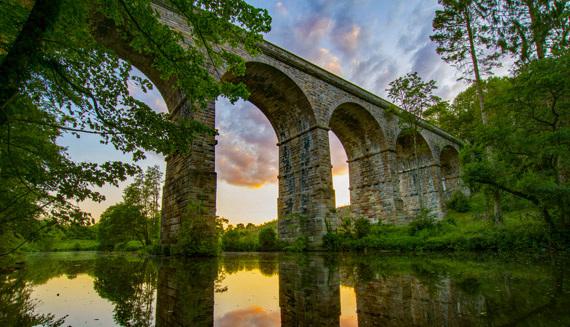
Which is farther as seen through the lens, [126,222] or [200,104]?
Answer: [126,222]

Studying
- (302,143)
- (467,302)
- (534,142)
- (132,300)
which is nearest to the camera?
(467,302)

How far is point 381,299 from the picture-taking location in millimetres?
2570

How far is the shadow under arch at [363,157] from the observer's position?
16797 millimetres

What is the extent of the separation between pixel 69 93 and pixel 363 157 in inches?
671

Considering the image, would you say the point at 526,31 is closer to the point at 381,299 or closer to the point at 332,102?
the point at 332,102

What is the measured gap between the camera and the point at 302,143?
14109 mm

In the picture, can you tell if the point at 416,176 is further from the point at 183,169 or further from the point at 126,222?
the point at 126,222

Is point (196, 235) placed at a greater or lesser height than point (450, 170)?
lesser

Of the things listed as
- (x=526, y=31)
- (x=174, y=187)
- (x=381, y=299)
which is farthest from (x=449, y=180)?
(x=381, y=299)

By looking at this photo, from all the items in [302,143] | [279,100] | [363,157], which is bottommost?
[302,143]

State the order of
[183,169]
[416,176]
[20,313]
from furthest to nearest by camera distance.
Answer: [416,176], [183,169], [20,313]

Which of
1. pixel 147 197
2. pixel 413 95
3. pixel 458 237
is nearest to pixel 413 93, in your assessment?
pixel 413 95

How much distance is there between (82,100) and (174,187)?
23.2ft

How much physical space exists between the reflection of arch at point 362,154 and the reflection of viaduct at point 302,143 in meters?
0.06
